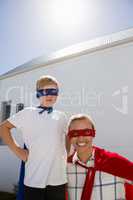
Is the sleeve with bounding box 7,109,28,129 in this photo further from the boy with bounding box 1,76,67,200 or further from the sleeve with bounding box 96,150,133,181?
the sleeve with bounding box 96,150,133,181

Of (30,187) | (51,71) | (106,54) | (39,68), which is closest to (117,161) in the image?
(30,187)

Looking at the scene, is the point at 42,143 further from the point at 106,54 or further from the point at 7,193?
the point at 7,193

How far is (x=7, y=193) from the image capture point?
209 inches

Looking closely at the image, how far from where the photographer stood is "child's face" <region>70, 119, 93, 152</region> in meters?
1.63

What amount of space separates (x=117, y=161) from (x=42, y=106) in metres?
0.61

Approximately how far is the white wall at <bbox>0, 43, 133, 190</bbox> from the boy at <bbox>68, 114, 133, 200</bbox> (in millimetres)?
1552

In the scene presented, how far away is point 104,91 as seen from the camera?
3.54 m

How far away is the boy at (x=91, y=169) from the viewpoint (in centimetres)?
156

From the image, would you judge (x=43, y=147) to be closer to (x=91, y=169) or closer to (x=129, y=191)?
(x=91, y=169)

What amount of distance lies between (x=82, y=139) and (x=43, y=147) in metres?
0.25

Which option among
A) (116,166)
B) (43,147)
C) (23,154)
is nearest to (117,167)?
(116,166)

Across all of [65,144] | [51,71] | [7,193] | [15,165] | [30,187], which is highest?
[51,71]

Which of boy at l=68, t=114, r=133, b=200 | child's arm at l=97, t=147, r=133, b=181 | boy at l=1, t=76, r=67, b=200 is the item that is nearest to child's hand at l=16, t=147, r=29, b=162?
boy at l=1, t=76, r=67, b=200

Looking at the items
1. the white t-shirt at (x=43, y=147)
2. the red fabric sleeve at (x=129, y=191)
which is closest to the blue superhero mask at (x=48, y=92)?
the white t-shirt at (x=43, y=147)
